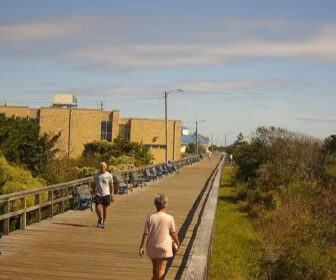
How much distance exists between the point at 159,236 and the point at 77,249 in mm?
4153

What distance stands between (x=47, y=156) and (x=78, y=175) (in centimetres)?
348

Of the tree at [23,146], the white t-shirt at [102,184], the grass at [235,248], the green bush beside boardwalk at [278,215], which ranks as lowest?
the grass at [235,248]

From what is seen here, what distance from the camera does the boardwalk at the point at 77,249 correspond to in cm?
954

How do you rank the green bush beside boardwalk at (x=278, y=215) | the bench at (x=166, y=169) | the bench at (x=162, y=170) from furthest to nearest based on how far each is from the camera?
the bench at (x=166, y=169)
the bench at (x=162, y=170)
the green bush beside boardwalk at (x=278, y=215)

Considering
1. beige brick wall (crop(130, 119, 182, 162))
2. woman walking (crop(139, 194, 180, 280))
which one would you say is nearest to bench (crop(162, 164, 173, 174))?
woman walking (crop(139, 194, 180, 280))

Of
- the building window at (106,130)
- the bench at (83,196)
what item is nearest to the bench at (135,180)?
the bench at (83,196)

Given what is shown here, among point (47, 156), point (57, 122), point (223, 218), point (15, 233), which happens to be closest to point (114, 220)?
point (15, 233)

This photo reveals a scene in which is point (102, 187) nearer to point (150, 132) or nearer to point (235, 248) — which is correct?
point (235, 248)

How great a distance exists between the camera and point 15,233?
43.2 feet

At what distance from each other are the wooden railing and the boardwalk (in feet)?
1.07

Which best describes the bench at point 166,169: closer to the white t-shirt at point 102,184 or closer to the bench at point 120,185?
the bench at point 120,185

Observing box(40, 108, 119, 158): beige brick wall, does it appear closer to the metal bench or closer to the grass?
the metal bench

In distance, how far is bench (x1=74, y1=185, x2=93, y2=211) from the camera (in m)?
17.7

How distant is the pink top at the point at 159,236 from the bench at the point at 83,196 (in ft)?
32.7
